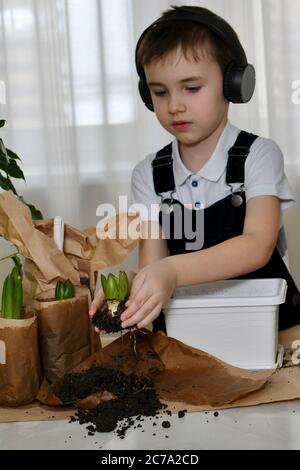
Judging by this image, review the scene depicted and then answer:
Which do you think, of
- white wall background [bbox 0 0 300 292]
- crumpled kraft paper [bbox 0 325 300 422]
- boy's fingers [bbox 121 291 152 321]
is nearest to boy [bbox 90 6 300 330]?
boy's fingers [bbox 121 291 152 321]

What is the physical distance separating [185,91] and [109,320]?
0.43m

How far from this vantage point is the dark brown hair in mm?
1182

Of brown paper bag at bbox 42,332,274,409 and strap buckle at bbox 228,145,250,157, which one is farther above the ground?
strap buckle at bbox 228,145,250,157

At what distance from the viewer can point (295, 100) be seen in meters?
2.00

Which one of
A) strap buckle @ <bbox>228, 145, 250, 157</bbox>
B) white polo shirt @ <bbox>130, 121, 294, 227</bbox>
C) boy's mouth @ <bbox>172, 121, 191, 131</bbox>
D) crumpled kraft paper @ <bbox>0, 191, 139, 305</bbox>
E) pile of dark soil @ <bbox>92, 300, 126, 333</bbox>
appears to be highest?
boy's mouth @ <bbox>172, 121, 191, 131</bbox>

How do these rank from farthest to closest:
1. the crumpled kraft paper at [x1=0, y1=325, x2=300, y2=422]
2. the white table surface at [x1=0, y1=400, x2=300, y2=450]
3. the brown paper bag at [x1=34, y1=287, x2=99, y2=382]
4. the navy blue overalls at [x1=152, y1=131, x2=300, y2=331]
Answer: the navy blue overalls at [x1=152, y1=131, x2=300, y2=331] → the brown paper bag at [x1=34, y1=287, x2=99, y2=382] → the crumpled kraft paper at [x1=0, y1=325, x2=300, y2=422] → the white table surface at [x1=0, y1=400, x2=300, y2=450]

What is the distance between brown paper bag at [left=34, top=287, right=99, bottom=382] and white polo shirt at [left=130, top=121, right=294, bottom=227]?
1.10 feet

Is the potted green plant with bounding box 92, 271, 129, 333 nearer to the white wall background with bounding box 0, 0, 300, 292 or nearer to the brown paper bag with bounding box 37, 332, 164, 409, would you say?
the brown paper bag with bounding box 37, 332, 164, 409

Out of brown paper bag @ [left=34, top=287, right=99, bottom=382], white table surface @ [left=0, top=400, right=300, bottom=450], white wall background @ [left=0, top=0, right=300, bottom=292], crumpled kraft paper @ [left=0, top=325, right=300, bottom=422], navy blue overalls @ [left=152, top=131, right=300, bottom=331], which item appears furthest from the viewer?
white wall background @ [left=0, top=0, right=300, bottom=292]

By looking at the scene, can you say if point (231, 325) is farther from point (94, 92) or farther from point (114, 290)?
point (94, 92)

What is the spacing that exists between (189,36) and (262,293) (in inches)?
17.1

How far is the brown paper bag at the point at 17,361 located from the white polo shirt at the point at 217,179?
419 mm

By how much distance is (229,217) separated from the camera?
4.28 ft
